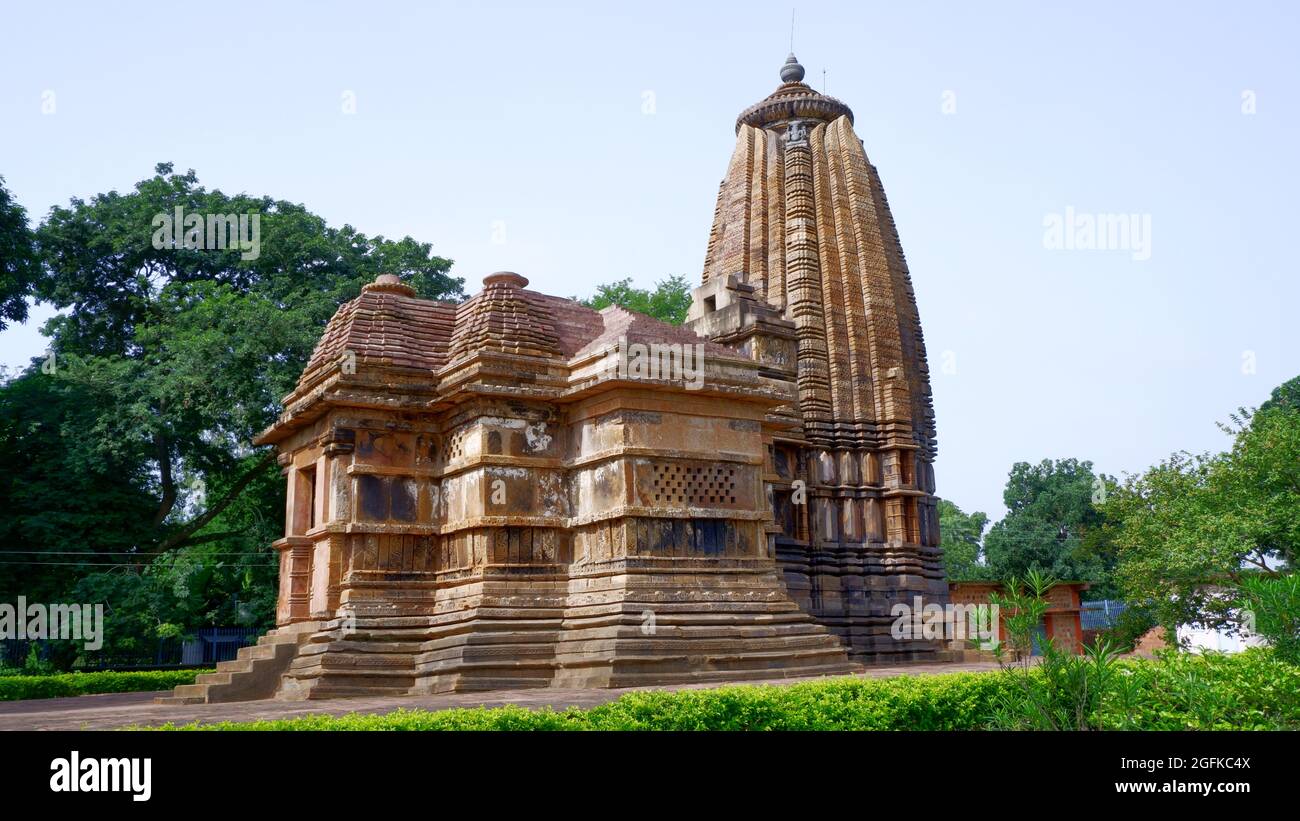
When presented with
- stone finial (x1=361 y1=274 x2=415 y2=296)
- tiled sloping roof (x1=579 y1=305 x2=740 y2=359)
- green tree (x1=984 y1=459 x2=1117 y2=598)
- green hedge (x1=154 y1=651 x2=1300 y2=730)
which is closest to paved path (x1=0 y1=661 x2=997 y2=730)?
green hedge (x1=154 y1=651 x2=1300 y2=730)

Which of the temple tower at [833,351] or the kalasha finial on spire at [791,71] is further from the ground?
the kalasha finial on spire at [791,71]

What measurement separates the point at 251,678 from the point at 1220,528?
1698 cm

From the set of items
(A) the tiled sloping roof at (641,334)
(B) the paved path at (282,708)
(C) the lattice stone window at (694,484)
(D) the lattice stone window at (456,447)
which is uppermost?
(A) the tiled sloping roof at (641,334)

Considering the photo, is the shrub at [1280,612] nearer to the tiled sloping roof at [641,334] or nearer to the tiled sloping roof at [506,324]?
the tiled sloping roof at [641,334]

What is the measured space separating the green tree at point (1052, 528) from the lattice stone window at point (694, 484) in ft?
88.9

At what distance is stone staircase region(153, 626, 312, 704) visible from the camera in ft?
39.4

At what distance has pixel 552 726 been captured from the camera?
22.4 ft

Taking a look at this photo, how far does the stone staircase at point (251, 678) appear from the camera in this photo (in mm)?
12008

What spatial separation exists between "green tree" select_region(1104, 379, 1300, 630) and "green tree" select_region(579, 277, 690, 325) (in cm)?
1809

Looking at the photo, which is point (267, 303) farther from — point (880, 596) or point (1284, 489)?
point (1284, 489)

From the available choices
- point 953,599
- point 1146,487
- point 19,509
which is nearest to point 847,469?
point 1146,487

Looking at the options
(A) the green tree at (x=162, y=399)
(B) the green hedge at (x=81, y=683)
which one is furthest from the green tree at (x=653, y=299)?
(B) the green hedge at (x=81, y=683)

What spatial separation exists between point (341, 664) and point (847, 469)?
39.5 ft

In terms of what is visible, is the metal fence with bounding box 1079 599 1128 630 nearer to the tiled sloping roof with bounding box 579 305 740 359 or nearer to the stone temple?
the stone temple
